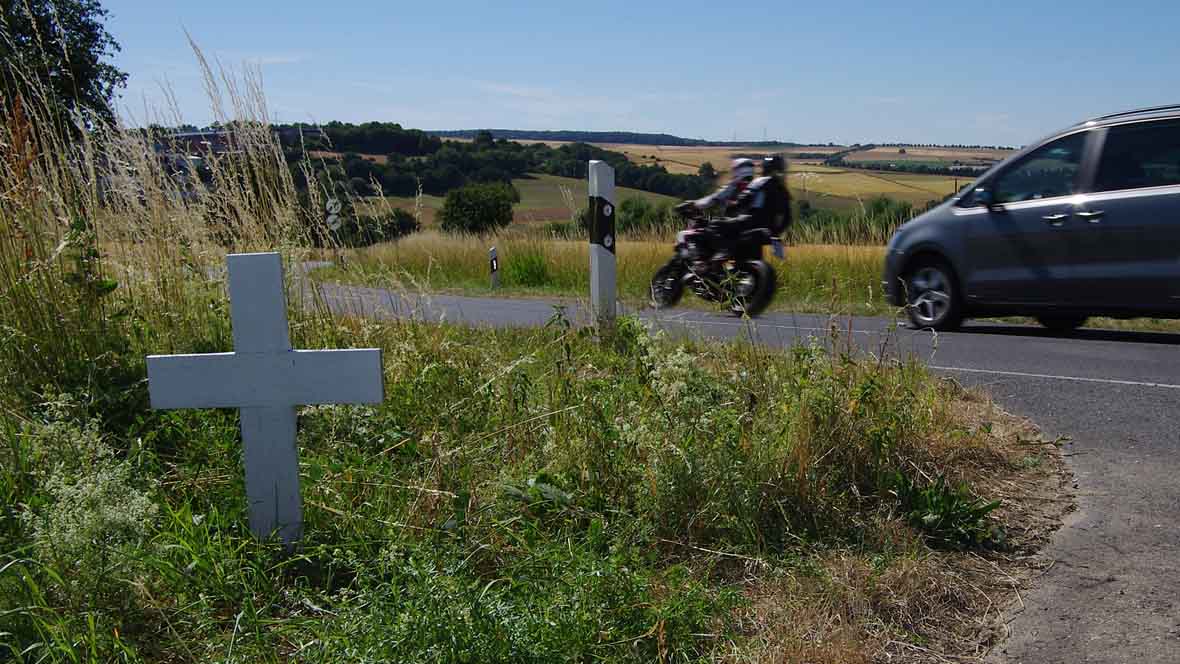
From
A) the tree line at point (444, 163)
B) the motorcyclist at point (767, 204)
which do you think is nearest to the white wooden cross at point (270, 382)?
the tree line at point (444, 163)

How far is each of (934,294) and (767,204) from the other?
1933mm

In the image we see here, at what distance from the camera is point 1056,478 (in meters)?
4.39

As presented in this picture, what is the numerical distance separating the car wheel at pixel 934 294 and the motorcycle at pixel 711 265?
1.37 metres

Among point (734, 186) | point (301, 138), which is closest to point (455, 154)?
point (734, 186)

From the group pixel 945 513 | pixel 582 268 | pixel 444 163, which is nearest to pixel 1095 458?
pixel 945 513

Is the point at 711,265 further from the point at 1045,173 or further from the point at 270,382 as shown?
the point at 270,382

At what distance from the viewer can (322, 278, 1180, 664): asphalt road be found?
2988 millimetres

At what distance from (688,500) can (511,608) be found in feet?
3.20

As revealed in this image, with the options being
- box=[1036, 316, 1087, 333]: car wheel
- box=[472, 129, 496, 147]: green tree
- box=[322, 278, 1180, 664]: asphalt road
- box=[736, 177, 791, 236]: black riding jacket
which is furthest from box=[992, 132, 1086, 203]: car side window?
box=[472, 129, 496, 147]: green tree

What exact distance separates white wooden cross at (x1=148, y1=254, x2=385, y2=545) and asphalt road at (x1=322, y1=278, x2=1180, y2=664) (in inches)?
82.0

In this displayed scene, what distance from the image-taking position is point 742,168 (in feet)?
36.4

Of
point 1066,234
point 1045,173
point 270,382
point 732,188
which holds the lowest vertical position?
point 270,382

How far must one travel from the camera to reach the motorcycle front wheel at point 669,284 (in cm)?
1172

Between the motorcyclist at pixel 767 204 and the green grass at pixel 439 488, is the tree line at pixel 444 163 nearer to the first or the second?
the green grass at pixel 439 488
